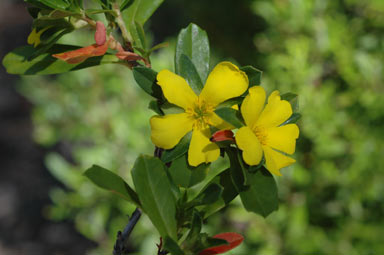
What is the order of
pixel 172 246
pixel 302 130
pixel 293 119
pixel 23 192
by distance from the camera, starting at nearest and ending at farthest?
pixel 172 246 → pixel 293 119 → pixel 302 130 → pixel 23 192

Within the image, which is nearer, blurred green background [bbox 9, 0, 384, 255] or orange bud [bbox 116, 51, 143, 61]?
orange bud [bbox 116, 51, 143, 61]

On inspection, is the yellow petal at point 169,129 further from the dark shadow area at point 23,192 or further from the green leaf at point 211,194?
the dark shadow area at point 23,192

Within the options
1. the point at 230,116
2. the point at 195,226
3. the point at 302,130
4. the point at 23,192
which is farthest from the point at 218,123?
the point at 23,192

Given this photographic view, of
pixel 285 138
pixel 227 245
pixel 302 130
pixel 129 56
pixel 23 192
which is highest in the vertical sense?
pixel 129 56

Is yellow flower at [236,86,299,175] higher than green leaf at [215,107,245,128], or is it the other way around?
green leaf at [215,107,245,128]

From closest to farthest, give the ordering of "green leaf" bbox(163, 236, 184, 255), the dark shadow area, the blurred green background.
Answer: "green leaf" bbox(163, 236, 184, 255) → the blurred green background → the dark shadow area

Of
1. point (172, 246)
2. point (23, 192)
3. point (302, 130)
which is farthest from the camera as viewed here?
point (23, 192)

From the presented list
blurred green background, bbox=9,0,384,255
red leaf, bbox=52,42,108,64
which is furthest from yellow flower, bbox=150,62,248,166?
blurred green background, bbox=9,0,384,255

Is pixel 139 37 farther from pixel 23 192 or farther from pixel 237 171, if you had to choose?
pixel 23 192

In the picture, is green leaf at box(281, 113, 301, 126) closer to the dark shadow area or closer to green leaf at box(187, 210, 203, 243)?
green leaf at box(187, 210, 203, 243)
